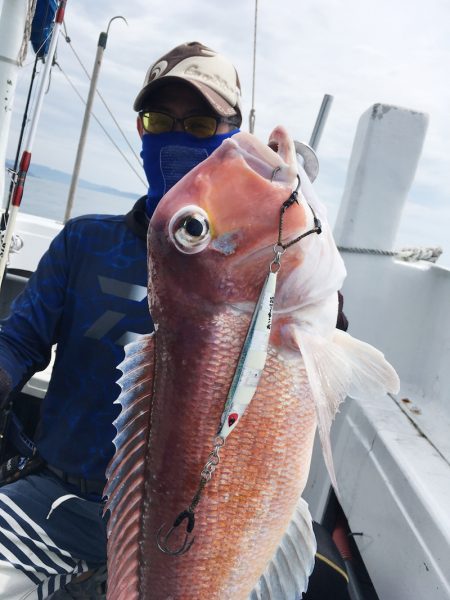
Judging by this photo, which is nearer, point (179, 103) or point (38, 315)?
point (179, 103)

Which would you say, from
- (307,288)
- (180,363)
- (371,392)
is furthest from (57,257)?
(371,392)

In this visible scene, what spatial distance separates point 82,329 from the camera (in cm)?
199

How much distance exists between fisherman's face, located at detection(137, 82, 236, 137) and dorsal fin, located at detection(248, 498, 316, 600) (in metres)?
1.30

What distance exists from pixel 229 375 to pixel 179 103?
1105mm

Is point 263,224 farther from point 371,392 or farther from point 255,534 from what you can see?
point 255,534

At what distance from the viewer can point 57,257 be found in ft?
6.76

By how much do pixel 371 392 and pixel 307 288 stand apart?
1.03 feet

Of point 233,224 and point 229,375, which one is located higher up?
point 233,224

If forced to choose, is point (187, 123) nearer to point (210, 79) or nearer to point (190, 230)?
point (210, 79)

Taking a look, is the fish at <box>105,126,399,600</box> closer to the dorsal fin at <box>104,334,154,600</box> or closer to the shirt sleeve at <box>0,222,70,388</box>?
the dorsal fin at <box>104,334,154,600</box>

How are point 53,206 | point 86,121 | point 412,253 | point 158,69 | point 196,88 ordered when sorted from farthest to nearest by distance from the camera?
point 53,206
point 86,121
point 412,253
point 158,69
point 196,88

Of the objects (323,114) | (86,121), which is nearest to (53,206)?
(86,121)

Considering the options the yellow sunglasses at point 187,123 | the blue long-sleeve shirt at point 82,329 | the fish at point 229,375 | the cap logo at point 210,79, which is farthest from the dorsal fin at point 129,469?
the cap logo at point 210,79

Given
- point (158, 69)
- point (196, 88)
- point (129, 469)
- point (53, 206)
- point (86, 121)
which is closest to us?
point (129, 469)
